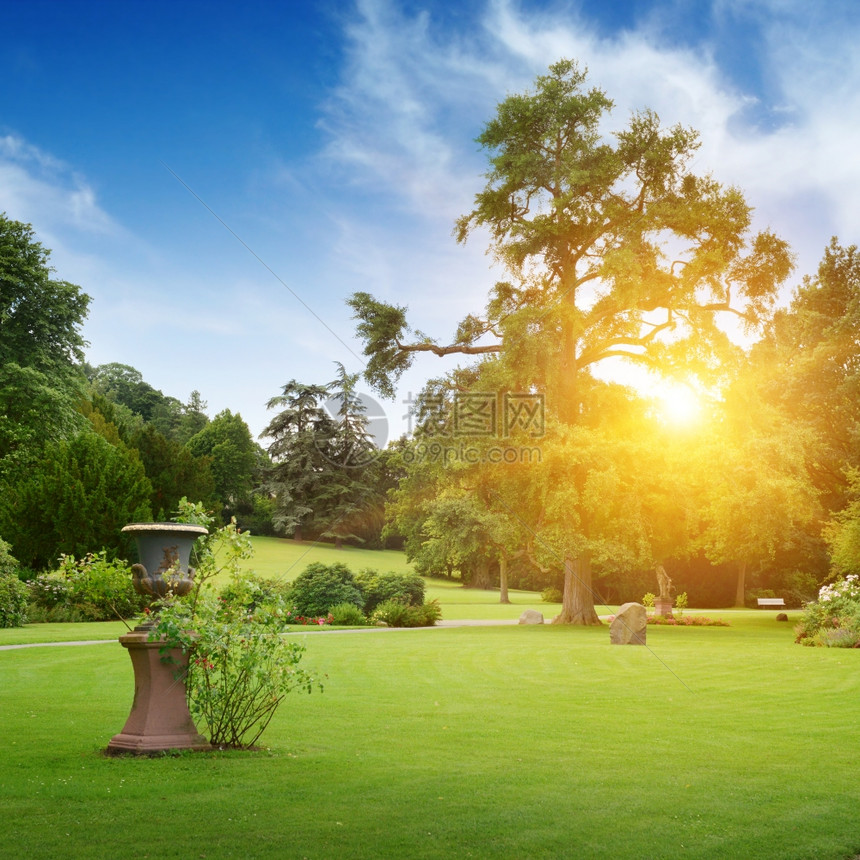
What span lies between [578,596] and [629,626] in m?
8.71

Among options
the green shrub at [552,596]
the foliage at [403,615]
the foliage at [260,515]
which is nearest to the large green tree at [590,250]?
the foliage at [403,615]

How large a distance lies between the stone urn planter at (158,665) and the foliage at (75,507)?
70.6 feet

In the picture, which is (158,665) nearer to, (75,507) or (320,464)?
(75,507)

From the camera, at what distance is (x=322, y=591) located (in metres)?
26.3

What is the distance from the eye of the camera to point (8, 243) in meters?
32.4

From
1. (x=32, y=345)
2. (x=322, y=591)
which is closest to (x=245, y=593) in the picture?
(x=322, y=591)

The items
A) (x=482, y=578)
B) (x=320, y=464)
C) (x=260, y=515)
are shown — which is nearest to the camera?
(x=482, y=578)

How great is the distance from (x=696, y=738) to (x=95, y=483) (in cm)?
2517

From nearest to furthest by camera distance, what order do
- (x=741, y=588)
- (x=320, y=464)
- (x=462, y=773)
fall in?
(x=462, y=773), (x=741, y=588), (x=320, y=464)

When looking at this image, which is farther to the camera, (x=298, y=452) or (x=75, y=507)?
(x=298, y=452)

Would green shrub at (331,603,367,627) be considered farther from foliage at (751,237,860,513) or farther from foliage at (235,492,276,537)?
foliage at (235,492,276,537)

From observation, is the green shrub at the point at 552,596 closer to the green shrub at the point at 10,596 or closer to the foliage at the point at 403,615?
the foliage at the point at 403,615

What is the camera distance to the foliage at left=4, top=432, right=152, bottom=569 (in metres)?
27.2

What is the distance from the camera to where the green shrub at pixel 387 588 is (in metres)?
27.5
